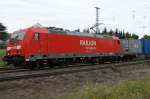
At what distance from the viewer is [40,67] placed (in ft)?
71.6

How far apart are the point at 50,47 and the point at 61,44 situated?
1.49 metres

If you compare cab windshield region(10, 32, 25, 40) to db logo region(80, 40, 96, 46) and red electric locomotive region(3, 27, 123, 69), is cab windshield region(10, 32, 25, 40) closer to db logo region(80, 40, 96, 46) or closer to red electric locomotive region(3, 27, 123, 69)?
red electric locomotive region(3, 27, 123, 69)

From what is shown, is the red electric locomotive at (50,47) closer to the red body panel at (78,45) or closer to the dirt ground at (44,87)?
the red body panel at (78,45)

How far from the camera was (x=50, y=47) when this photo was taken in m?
22.6

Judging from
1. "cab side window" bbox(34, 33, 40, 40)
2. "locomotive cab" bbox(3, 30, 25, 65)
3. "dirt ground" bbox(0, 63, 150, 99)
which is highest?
"cab side window" bbox(34, 33, 40, 40)

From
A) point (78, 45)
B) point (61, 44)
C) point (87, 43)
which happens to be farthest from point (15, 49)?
point (87, 43)

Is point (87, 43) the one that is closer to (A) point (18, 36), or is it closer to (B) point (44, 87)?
(A) point (18, 36)

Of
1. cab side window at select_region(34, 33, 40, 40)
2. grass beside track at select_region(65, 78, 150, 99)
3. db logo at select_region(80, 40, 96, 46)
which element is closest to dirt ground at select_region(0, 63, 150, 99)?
grass beside track at select_region(65, 78, 150, 99)

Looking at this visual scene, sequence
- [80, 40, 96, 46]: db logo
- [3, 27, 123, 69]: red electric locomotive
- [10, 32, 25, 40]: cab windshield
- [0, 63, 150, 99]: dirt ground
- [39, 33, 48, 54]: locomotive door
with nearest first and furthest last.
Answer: [0, 63, 150, 99]: dirt ground < [3, 27, 123, 69]: red electric locomotive < [10, 32, 25, 40]: cab windshield < [39, 33, 48, 54]: locomotive door < [80, 40, 96, 46]: db logo

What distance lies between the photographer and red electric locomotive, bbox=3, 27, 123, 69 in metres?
20.7

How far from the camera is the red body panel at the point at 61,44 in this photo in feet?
68.3

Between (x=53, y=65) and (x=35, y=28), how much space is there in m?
3.54

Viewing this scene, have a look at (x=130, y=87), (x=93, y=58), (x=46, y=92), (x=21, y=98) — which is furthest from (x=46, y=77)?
(x=93, y=58)

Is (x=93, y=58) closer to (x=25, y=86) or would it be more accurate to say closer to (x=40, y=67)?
(x=40, y=67)
